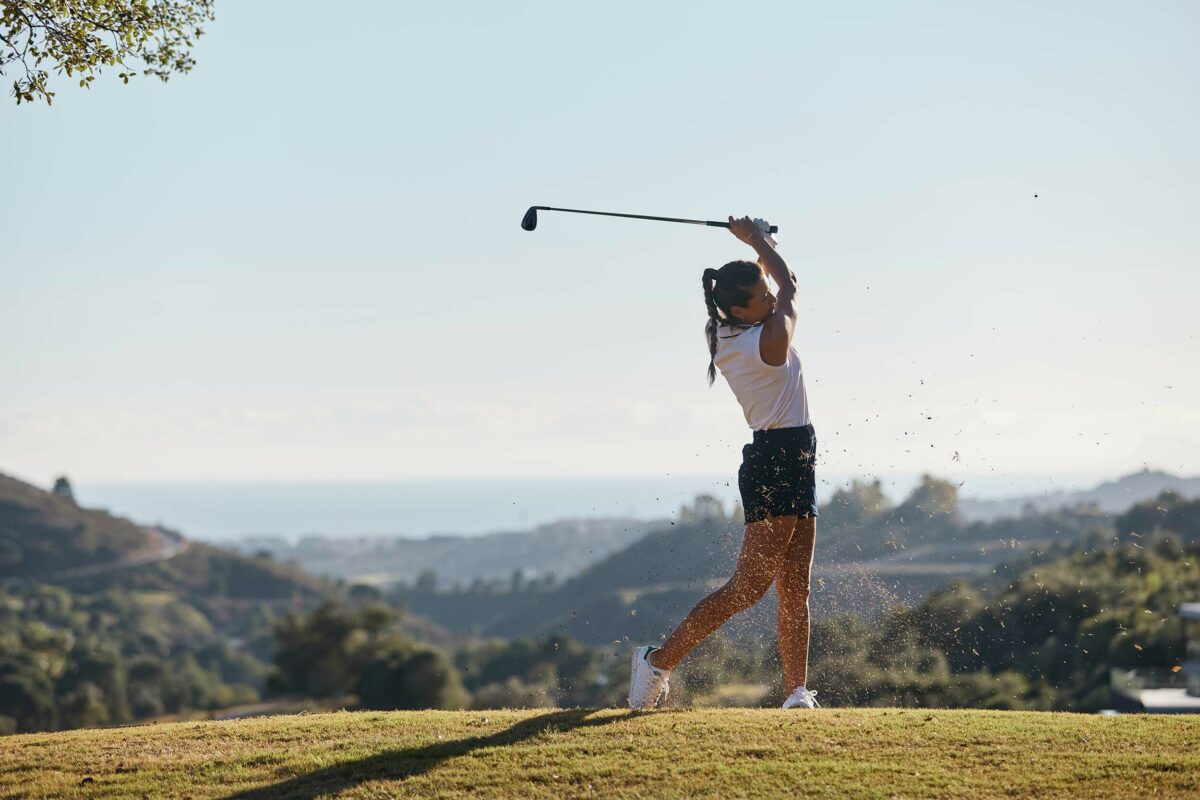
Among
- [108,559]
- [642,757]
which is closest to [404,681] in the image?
[642,757]

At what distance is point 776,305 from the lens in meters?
7.32

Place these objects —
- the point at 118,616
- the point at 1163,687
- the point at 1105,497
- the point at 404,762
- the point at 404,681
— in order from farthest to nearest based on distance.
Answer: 1. the point at 118,616
2. the point at 404,681
3. the point at 1105,497
4. the point at 1163,687
5. the point at 404,762

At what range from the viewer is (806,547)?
25.0ft

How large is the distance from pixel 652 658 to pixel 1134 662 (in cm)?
2965

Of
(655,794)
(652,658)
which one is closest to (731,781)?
(655,794)

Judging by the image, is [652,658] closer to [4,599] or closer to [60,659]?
[60,659]

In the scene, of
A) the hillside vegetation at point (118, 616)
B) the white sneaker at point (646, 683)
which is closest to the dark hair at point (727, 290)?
the white sneaker at point (646, 683)

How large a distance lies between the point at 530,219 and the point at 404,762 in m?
4.18

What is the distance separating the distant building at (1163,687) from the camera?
67.3 ft

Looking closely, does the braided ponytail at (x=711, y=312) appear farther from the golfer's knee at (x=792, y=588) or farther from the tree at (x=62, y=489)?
the tree at (x=62, y=489)

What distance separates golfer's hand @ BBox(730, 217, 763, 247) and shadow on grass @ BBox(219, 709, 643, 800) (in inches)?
116

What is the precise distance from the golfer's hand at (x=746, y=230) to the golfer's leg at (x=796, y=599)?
5.54 ft

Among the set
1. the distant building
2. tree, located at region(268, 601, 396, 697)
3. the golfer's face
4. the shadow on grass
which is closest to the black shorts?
the golfer's face

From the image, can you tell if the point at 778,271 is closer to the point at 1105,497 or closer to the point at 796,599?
the point at 796,599
